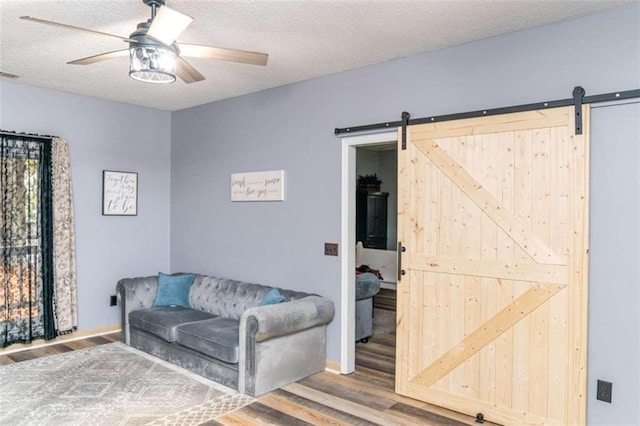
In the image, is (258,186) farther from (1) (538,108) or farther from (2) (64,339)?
(1) (538,108)

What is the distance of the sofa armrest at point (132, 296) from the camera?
4805mm

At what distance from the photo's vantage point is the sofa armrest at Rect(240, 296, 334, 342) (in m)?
3.54

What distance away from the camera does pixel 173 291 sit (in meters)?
4.94

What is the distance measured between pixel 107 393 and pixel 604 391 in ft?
11.5

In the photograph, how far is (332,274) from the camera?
4.17 metres

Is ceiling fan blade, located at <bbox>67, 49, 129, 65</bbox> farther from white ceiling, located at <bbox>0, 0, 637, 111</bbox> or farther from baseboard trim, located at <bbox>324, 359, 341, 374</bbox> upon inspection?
baseboard trim, located at <bbox>324, 359, 341, 374</bbox>

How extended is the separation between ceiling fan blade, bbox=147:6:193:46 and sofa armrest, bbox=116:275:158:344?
10.3 ft

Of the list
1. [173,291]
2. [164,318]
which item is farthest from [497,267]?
[173,291]

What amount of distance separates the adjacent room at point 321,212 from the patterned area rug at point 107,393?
3cm

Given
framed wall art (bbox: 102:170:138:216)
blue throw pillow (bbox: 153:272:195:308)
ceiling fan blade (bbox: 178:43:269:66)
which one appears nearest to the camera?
ceiling fan blade (bbox: 178:43:269:66)

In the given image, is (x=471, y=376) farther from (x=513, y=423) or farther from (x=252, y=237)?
(x=252, y=237)

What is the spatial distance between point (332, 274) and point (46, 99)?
350 centimetres

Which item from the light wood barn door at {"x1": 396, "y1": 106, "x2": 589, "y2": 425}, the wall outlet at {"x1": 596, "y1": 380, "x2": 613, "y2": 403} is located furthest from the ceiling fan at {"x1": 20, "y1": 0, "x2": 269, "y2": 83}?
the wall outlet at {"x1": 596, "y1": 380, "x2": 613, "y2": 403}

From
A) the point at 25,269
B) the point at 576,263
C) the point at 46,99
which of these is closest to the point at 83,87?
the point at 46,99
